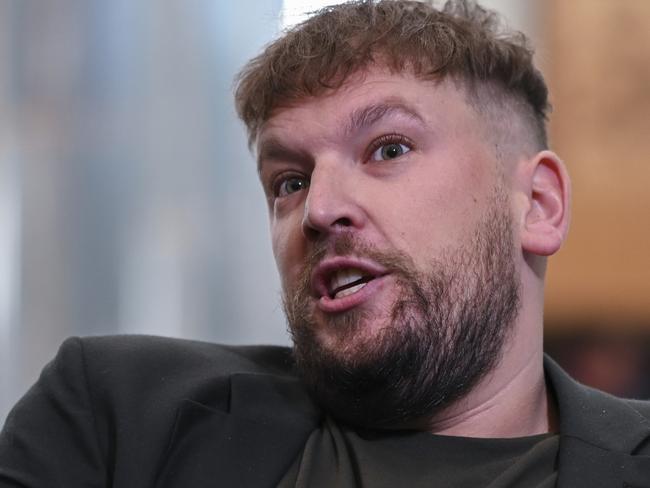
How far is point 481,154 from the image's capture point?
1.24m

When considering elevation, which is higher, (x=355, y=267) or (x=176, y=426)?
(x=355, y=267)

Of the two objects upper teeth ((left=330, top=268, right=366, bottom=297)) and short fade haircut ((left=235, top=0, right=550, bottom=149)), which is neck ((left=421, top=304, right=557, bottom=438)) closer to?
upper teeth ((left=330, top=268, right=366, bottom=297))

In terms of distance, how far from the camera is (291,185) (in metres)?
1.30

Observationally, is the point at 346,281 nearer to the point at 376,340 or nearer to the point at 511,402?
the point at 376,340

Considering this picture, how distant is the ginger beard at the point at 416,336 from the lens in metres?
1.13

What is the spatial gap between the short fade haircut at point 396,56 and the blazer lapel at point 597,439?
0.38 m

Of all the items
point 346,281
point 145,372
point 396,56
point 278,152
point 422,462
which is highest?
point 396,56

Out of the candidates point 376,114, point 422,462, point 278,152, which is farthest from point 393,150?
point 422,462

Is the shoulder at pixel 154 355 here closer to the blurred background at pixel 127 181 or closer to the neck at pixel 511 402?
the neck at pixel 511 402

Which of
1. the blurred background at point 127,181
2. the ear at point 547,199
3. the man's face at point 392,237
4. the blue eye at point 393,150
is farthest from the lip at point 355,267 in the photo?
→ the blurred background at point 127,181

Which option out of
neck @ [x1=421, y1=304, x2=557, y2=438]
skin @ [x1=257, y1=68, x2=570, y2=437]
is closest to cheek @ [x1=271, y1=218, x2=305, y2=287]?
skin @ [x1=257, y1=68, x2=570, y2=437]

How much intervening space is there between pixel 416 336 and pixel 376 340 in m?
0.05

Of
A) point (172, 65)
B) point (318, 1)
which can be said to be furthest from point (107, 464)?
point (172, 65)

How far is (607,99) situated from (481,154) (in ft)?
5.91
